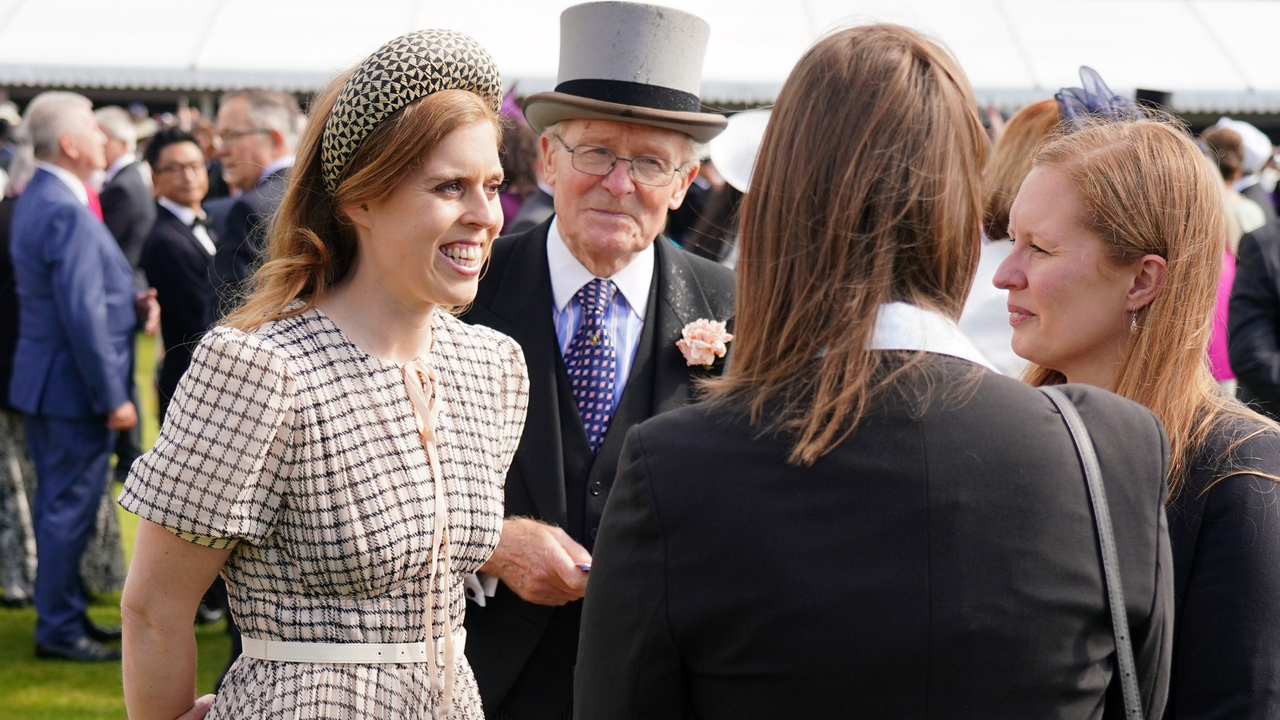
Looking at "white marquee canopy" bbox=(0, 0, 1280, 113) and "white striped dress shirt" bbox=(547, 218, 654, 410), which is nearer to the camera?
"white striped dress shirt" bbox=(547, 218, 654, 410)

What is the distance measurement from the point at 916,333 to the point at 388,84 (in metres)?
1.05

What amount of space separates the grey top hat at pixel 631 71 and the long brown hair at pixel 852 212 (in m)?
1.53

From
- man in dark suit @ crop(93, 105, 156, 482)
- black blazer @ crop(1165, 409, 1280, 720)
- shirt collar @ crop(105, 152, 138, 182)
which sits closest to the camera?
black blazer @ crop(1165, 409, 1280, 720)

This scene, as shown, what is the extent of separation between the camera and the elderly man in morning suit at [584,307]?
2.57 m

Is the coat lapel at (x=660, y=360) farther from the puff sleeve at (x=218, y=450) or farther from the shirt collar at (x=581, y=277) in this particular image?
the puff sleeve at (x=218, y=450)

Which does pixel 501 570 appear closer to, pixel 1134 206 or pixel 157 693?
pixel 157 693

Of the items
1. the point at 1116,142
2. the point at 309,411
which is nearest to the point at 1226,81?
the point at 1116,142

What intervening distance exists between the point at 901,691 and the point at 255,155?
203 inches

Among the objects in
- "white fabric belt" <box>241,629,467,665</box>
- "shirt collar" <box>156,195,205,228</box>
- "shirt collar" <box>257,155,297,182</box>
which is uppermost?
"white fabric belt" <box>241,629,467,665</box>

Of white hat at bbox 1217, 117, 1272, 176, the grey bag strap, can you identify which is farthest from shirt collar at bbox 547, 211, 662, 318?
white hat at bbox 1217, 117, 1272, 176

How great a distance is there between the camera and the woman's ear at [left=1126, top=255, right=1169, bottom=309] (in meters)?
1.92

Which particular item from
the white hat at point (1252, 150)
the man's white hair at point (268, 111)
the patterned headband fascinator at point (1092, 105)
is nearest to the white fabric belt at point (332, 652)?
the patterned headband fascinator at point (1092, 105)

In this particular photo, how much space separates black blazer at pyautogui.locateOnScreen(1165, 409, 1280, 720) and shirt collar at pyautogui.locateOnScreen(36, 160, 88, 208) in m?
5.32

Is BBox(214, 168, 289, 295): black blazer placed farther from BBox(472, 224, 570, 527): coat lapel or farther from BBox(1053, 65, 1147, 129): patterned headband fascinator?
BBox(1053, 65, 1147, 129): patterned headband fascinator
